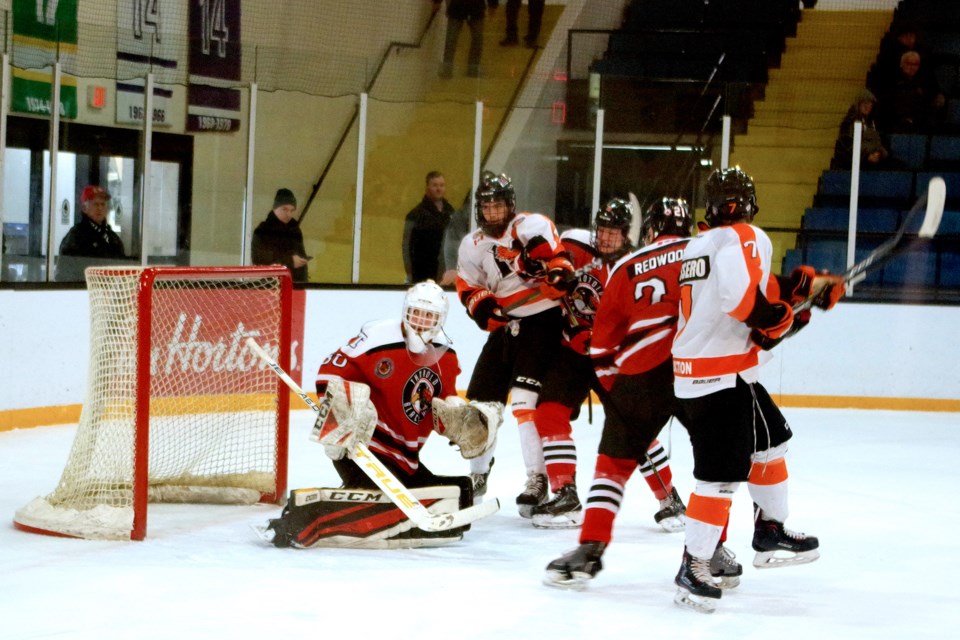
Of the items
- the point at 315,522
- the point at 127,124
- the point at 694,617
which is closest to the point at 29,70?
the point at 127,124

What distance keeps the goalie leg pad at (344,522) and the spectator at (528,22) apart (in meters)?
5.42

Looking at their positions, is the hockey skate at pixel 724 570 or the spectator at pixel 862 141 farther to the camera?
the spectator at pixel 862 141

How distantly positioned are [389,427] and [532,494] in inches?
29.2

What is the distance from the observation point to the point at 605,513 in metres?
3.29

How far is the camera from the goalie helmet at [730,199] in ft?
10.3

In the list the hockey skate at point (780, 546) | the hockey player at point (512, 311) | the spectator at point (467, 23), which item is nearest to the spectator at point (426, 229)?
the spectator at point (467, 23)

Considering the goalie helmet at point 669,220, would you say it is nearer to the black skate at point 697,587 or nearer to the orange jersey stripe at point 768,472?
the orange jersey stripe at point 768,472

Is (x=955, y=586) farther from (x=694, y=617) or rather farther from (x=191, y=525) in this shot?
(x=191, y=525)

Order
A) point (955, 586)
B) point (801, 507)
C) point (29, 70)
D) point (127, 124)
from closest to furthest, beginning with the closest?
point (955, 586) → point (801, 507) → point (29, 70) → point (127, 124)

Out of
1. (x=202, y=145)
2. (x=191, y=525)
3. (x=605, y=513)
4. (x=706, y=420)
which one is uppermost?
(x=202, y=145)

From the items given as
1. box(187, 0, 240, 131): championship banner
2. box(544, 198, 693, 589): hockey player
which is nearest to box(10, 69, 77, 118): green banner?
box(187, 0, 240, 131): championship banner

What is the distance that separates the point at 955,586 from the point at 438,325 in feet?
5.20

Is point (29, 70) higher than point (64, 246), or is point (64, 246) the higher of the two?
point (29, 70)

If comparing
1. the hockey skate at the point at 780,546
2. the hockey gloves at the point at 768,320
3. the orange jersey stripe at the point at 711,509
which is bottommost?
the hockey skate at the point at 780,546
